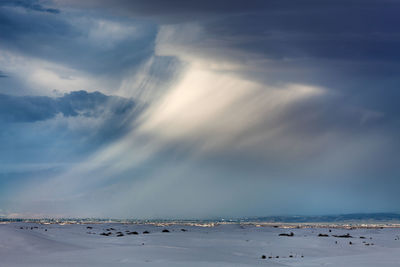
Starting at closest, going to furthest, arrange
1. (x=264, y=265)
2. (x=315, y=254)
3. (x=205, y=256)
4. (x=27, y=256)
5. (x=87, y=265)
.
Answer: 1. (x=87, y=265)
2. (x=264, y=265)
3. (x=27, y=256)
4. (x=205, y=256)
5. (x=315, y=254)

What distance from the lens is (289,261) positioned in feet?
119

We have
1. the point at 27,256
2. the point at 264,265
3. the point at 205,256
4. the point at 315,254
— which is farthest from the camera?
the point at 315,254

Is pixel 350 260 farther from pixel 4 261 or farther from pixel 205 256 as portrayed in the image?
pixel 4 261

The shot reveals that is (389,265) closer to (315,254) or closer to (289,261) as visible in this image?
(289,261)

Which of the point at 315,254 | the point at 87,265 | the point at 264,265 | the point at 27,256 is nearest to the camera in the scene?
the point at 87,265

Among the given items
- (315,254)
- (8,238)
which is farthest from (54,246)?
(315,254)

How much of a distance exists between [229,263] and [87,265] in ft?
36.1

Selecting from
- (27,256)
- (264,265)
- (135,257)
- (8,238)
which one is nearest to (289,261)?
(264,265)

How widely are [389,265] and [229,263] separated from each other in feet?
39.8

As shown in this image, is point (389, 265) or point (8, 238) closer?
point (389, 265)

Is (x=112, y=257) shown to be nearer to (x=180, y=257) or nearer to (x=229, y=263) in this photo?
(x=180, y=257)

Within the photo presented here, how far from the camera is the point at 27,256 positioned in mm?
36000

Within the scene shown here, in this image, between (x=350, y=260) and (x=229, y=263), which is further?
(x=350, y=260)

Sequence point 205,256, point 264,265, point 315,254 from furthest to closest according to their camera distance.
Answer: point 315,254, point 205,256, point 264,265
